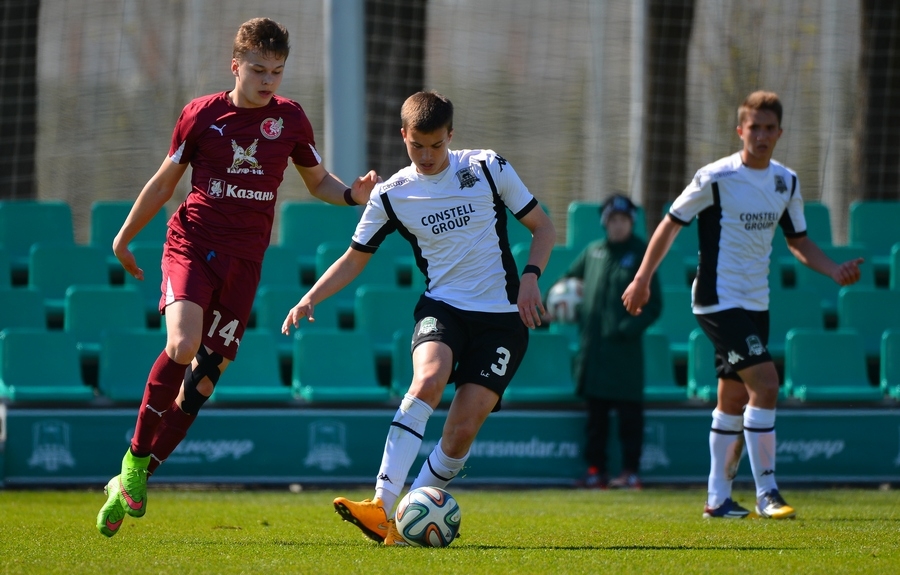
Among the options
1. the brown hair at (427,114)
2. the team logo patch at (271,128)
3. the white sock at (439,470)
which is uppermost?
the brown hair at (427,114)

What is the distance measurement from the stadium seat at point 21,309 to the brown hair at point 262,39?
495cm

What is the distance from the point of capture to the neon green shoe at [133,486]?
523 centimetres

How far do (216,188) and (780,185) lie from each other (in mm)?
3286

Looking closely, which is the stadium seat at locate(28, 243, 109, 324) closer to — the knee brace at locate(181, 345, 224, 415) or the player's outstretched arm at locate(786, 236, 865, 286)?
the knee brace at locate(181, 345, 224, 415)

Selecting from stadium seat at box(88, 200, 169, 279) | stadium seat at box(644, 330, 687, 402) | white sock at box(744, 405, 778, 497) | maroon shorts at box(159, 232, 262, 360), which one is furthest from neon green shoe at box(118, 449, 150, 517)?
stadium seat at box(88, 200, 169, 279)

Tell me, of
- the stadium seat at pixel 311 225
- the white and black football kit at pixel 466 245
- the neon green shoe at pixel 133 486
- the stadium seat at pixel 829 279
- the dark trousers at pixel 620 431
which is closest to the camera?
the neon green shoe at pixel 133 486

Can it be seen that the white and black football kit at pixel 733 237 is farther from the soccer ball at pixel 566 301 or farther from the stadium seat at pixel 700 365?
the soccer ball at pixel 566 301

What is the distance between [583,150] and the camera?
1252 cm

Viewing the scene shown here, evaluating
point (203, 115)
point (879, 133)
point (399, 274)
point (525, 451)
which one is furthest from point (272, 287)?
point (879, 133)

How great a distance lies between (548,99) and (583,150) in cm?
68

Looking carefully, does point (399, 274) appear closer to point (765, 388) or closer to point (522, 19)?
point (522, 19)

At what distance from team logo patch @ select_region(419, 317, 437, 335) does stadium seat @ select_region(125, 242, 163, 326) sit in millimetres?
5240

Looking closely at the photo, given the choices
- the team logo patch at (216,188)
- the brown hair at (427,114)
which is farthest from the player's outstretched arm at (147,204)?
the brown hair at (427,114)

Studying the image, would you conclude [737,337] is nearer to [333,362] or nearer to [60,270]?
[333,362]
